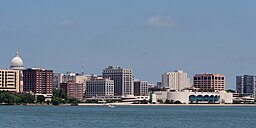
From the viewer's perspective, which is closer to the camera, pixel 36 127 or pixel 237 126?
pixel 36 127

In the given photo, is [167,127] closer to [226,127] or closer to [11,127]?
[226,127]

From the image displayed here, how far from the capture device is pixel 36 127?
82.9 metres

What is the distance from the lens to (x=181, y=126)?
3536 inches

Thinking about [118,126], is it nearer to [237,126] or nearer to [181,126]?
[181,126]

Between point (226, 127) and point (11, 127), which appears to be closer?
point (11, 127)

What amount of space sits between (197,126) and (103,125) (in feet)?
35.7

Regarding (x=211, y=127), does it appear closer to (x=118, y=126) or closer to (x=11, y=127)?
(x=118, y=126)

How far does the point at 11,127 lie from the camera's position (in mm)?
82562

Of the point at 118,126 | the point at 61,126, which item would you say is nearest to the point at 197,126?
the point at 118,126

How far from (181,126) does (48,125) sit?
1528 cm

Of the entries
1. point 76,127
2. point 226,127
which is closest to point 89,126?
point 76,127

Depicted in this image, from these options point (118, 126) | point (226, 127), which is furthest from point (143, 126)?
point (226, 127)

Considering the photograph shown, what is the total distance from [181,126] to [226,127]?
515cm

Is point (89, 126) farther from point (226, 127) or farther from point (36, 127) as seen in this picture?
point (226, 127)
